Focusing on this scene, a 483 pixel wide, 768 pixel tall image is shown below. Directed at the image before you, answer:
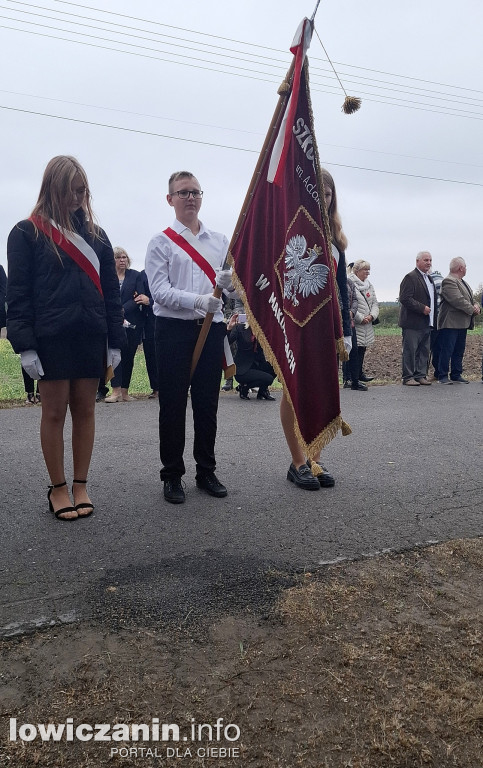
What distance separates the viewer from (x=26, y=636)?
2.65 metres

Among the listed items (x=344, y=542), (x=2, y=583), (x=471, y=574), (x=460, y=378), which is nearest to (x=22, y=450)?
(x=2, y=583)

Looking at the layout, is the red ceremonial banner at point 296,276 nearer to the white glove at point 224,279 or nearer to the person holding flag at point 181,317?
the white glove at point 224,279

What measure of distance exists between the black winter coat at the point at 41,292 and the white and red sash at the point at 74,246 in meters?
0.03

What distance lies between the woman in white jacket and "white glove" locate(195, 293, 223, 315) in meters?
7.22

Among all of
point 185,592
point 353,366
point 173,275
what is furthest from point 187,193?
point 353,366

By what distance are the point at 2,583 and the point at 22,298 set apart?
162cm

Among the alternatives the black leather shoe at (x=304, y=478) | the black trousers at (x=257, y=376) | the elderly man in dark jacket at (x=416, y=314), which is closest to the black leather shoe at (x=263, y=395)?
the black trousers at (x=257, y=376)

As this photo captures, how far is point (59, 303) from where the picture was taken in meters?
3.97

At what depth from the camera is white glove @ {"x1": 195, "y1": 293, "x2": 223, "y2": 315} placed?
4.24m

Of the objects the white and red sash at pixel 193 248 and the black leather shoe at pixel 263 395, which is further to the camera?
the black leather shoe at pixel 263 395

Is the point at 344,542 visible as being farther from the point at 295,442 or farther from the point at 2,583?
the point at 2,583

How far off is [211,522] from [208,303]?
133 cm

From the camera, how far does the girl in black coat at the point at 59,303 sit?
394 cm

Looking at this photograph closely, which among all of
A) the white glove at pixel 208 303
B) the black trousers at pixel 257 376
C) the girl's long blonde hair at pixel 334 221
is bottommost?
the black trousers at pixel 257 376
